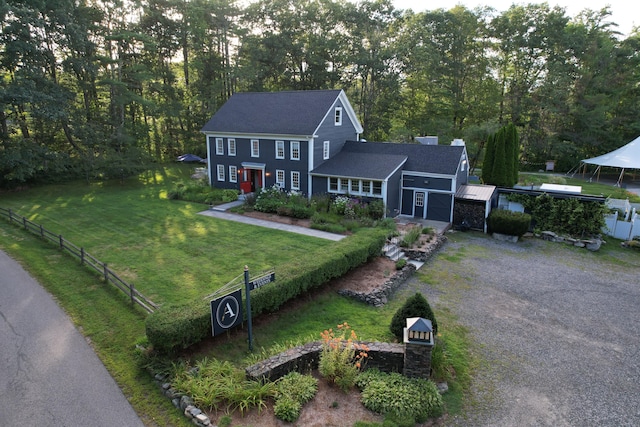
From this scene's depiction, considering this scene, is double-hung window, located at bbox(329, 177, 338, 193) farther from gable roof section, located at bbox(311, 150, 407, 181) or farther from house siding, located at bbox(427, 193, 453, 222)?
house siding, located at bbox(427, 193, 453, 222)

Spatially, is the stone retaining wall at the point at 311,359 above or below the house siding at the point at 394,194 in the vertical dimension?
below

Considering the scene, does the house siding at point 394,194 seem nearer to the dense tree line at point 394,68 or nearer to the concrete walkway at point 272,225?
the concrete walkway at point 272,225

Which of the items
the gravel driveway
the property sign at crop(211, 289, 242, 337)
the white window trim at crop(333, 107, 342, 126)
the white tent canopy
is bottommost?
the gravel driveway

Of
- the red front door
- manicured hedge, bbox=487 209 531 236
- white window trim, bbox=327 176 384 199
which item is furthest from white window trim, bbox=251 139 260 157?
manicured hedge, bbox=487 209 531 236

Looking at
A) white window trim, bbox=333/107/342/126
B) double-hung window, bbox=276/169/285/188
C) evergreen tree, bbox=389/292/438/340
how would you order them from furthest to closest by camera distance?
white window trim, bbox=333/107/342/126
double-hung window, bbox=276/169/285/188
evergreen tree, bbox=389/292/438/340

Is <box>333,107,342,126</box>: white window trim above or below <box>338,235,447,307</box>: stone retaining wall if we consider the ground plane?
above

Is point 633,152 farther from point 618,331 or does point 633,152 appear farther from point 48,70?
point 48,70

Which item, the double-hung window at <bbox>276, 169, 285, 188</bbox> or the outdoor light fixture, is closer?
the outdoor light fixture

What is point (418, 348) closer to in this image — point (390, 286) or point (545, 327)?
point (390, 286)

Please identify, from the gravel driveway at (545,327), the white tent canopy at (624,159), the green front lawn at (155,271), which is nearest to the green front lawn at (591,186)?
the white tent canopy at (624,159)
